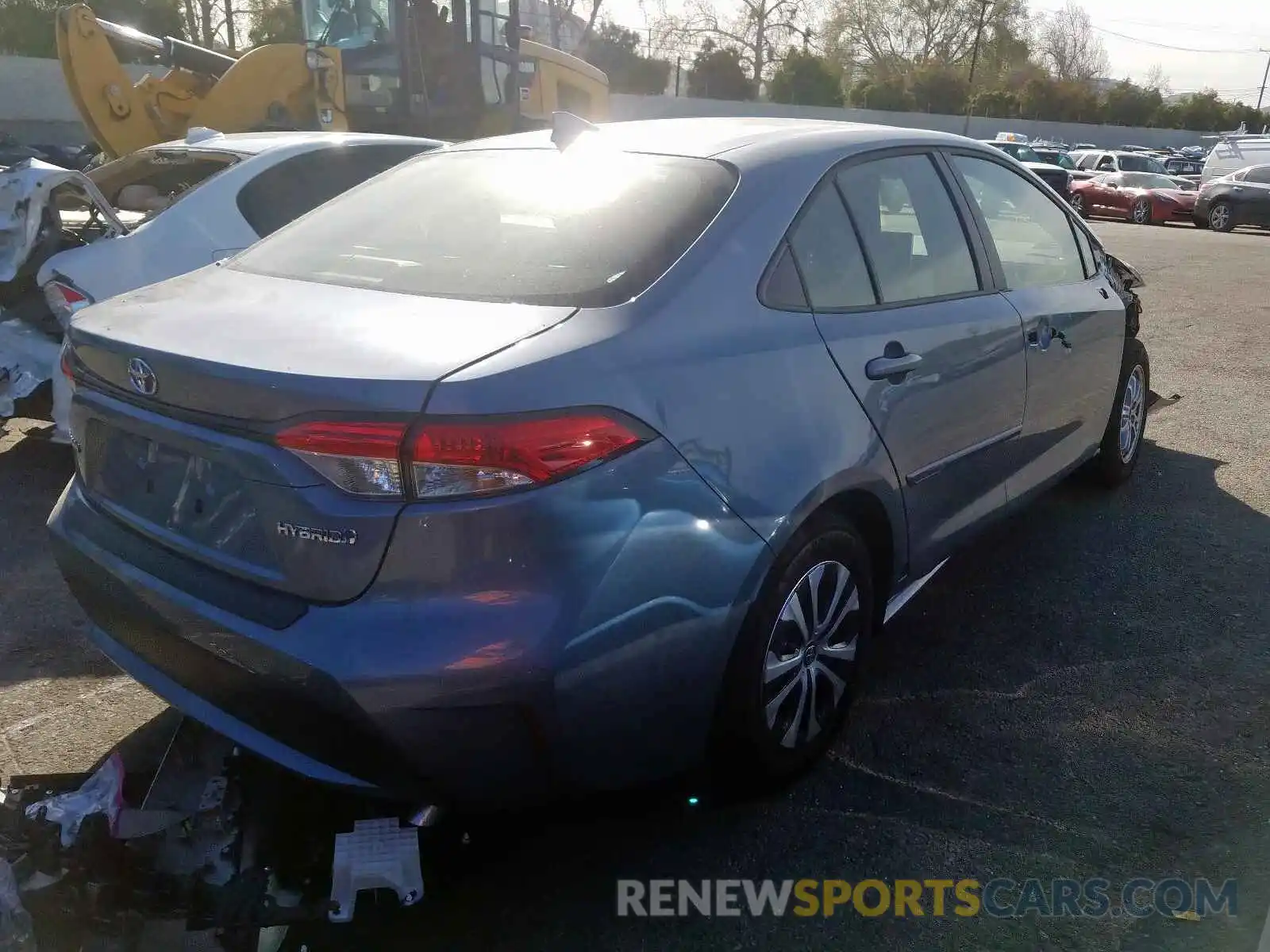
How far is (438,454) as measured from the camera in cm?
198

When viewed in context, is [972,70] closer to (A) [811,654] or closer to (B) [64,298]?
(B) [64,298]

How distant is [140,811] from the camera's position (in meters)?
2.37

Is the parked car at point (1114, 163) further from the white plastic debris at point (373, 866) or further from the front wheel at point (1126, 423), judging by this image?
the white plastic debris at point (373, 866)

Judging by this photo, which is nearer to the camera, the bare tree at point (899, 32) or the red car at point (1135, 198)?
the red car at point (1135, 198)

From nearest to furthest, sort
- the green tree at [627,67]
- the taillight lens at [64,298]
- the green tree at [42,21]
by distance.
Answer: the taillight lens at [64,298], the green tree at [42,21], the green tree at [627,67]

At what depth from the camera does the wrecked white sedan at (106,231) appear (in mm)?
4781

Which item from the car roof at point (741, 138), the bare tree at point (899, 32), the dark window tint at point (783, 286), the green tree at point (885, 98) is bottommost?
the dark window tint at point (783, 286)

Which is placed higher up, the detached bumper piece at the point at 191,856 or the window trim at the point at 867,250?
the window trim at the point at 867,250

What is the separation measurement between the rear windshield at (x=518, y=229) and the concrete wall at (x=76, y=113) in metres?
25.5

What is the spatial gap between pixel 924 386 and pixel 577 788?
1572 mm

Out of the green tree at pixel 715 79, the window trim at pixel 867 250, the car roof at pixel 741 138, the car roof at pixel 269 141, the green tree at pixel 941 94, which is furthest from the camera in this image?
the green tree at pixel 941 94

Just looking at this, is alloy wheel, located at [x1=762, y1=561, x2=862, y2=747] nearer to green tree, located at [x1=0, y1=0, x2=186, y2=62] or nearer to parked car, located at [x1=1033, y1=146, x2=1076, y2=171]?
parked car, located at [x1=1033, y1=146, x2=1076, y2=171]

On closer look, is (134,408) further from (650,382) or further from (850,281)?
(850,281)

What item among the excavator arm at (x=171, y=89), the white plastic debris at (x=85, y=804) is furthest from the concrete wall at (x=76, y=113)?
the white plastic debris at (x=85, y=804)
